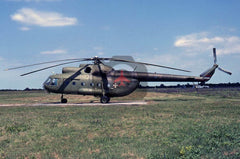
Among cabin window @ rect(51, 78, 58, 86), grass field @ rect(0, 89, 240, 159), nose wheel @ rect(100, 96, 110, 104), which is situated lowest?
grass field @ rect(0, 89, 240, 159)

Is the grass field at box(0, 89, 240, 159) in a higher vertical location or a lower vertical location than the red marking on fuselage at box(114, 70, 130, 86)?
lower

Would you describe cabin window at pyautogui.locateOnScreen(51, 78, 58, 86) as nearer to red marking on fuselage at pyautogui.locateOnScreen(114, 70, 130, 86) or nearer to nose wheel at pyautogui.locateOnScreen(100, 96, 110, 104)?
nose wheel at pyautogui.locateOnScreen(100, 96, 110, 104)

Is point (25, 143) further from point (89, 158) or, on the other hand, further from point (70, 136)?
point (89, 158)

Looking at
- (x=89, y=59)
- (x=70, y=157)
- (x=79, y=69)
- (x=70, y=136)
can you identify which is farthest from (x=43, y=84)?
(x=70, y=157)

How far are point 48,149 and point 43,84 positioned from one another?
787 inches

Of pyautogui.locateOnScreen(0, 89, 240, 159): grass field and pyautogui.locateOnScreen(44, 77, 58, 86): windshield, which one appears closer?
pyautogui.locateOnScreen(0, 89, 240, 159): grass field

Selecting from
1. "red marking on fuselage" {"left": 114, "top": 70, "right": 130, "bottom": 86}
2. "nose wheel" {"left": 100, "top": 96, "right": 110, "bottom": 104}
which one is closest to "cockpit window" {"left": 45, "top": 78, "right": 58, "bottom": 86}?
"nose wheel" {"left": 100, "top": 96, "right": 110, "bottom": 104}

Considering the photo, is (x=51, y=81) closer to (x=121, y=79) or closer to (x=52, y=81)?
(x=52, y=81)

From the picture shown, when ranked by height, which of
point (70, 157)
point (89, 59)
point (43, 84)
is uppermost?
point (89, 59)

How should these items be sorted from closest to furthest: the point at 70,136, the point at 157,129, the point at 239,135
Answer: the point at 239,135
the point at 70,136
the point at 157,129

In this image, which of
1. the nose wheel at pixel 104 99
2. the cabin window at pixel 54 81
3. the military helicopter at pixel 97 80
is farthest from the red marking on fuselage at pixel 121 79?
the cabin window at pixel 54 81

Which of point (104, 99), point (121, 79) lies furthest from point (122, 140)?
point (121, 79)

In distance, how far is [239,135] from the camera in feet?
32.7

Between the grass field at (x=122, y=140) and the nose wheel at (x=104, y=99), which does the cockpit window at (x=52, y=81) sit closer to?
the nose wheel at (x=104, y=99)
